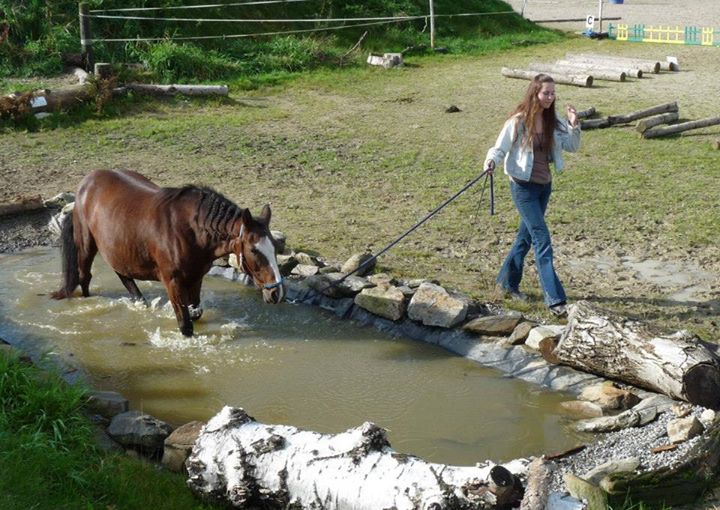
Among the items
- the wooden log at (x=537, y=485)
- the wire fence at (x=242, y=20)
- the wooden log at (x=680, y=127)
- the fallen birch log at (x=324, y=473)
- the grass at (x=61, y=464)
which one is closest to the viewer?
the wooden log at (x=537, y=485)

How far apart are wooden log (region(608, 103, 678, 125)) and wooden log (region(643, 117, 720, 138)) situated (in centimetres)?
63

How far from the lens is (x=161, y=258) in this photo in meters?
8.20

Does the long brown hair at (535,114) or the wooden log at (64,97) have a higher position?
the long brown hair at (535,114)

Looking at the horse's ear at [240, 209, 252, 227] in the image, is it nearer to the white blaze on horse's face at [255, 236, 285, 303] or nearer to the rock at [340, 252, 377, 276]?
the white blaze on horse's face at [255, 236, 285, 303]

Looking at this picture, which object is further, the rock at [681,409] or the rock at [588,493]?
the rock at [681,409]

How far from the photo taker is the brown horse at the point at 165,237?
25.5 ft

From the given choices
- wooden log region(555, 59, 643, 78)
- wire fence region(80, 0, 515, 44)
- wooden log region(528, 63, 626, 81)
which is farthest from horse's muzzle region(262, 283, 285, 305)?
wooden log region(555, 59, 643, 78)

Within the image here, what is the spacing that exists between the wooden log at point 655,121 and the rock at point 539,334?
800 centimetres

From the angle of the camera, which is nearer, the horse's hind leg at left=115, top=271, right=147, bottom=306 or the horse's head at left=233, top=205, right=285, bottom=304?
the horse's head at left=233, top=205, right=285, bottom=304

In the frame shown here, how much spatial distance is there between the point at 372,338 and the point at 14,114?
942 cm

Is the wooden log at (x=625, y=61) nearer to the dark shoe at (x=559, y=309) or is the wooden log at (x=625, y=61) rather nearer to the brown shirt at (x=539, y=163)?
the brown shirt at (x=539, y=163)

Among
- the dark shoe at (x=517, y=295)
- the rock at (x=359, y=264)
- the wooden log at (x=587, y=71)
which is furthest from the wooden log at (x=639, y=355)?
the wooden log at (x=587, y=71)

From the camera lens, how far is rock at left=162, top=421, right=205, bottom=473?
5824mm

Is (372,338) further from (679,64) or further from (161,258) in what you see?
(679,64)
